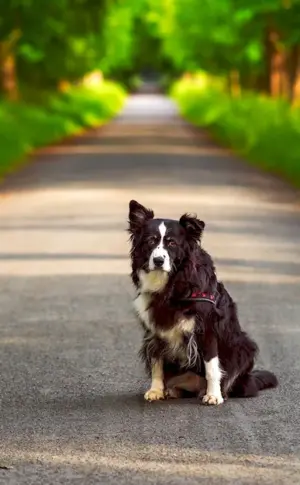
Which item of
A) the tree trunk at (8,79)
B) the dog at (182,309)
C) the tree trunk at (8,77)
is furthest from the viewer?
the tree trunk at (8,79)

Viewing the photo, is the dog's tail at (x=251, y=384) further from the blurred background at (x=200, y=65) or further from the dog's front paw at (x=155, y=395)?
the blurred background at (x=200, y=65)

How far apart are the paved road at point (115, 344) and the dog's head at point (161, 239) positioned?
81 centimetres

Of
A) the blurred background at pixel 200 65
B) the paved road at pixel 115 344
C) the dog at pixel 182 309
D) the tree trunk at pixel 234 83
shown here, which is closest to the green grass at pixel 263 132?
the blurred background at pixel 200 65

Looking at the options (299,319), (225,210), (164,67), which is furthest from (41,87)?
(164,67)

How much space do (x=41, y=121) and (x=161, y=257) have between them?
35203mm

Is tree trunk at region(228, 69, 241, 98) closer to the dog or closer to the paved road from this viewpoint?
the paved road

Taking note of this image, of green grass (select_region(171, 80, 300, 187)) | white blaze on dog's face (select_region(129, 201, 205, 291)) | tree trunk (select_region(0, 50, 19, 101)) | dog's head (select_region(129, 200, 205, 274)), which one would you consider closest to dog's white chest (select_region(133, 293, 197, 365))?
white blaze on dog's face (select_region(129, 201, 205, 291))

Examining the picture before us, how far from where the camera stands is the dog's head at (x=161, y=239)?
7.08 meters

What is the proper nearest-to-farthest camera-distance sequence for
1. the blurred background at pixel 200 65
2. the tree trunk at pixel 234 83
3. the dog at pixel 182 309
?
the dog at pixel 182 309 → the blurred background at pixel 200 65 → the tree trunk at pixel 234 83

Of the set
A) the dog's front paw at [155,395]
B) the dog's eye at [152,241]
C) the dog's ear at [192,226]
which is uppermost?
the dog's ear at [192,226]

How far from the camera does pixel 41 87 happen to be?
178 ft

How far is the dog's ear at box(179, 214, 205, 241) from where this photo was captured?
23.5 feet

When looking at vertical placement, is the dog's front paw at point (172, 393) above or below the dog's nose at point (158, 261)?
below

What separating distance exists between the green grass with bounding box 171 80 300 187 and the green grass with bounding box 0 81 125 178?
16.4 ft
